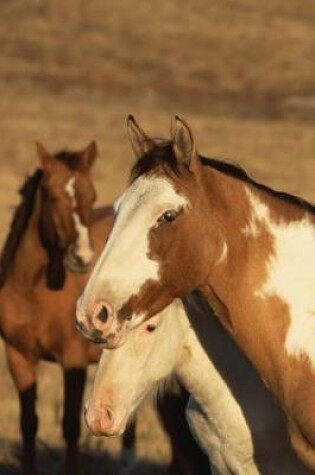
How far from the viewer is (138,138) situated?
248 inches

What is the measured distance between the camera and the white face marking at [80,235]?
1080 centimetres

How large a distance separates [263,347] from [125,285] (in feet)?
2.37

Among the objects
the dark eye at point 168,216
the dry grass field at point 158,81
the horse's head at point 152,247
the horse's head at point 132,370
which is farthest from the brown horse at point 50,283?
the dry grass field at point 158,81

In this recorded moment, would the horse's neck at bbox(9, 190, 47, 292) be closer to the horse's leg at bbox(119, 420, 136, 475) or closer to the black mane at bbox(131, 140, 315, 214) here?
the horse's leg at bbox(119, 420, 136, 475)

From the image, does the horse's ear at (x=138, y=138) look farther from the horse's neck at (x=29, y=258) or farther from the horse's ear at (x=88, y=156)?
the horse's ear at (x=88, y=156)

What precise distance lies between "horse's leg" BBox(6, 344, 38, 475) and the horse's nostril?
180 inches

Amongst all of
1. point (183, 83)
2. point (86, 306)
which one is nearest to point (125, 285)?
point (86, 306)

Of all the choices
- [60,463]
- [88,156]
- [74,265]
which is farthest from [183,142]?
[88,156]

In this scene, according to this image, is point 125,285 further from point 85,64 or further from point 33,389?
point 85,64

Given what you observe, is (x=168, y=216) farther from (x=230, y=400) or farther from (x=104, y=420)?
(x=230, y=400)

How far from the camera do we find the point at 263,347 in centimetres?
629

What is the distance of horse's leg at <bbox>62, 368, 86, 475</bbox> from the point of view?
411 inches

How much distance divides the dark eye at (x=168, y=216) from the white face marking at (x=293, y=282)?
459mm

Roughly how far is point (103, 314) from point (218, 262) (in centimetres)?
57
